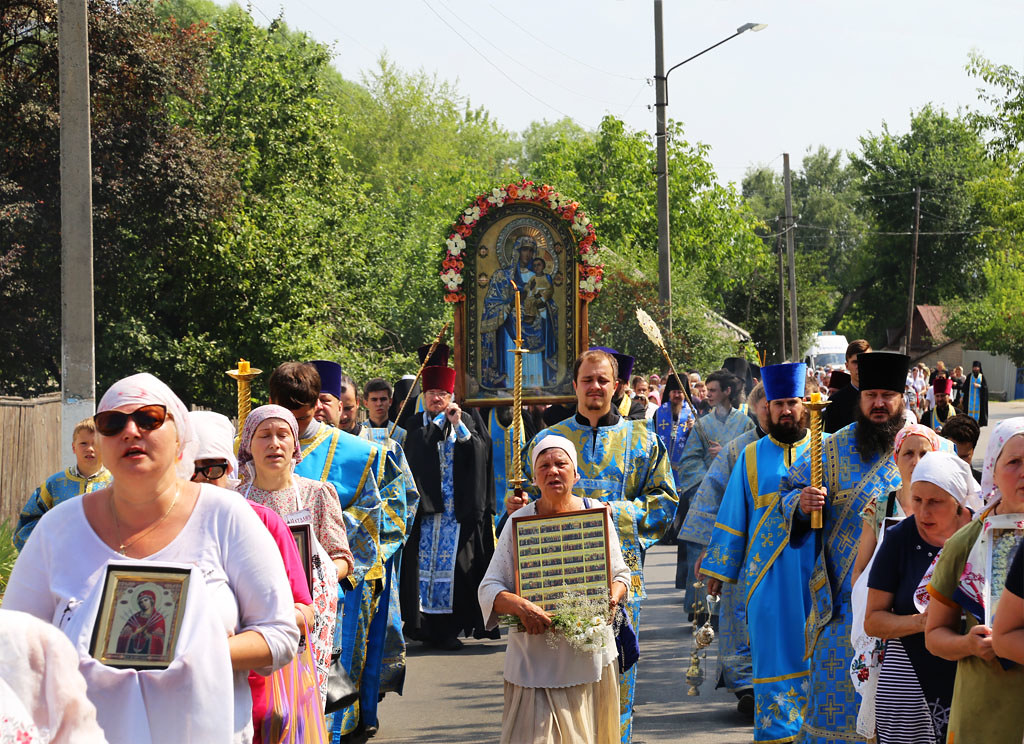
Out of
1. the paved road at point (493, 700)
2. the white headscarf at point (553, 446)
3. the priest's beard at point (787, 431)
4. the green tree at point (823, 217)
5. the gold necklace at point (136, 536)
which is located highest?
the green tree at point (823, 217)

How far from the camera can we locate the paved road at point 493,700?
→ 8.27 meters

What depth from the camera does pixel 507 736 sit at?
5.83 m

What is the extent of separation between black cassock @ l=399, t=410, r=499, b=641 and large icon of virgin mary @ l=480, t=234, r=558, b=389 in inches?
23.2

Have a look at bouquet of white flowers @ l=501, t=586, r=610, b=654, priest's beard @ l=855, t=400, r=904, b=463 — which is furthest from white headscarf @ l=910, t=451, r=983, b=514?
priest's beard @ l=855, t=400, r=904, b=463

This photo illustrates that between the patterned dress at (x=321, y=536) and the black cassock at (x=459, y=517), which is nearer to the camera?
the patterned dress at (x=321, y=536)

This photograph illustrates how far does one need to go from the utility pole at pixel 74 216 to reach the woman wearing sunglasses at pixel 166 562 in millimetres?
7758

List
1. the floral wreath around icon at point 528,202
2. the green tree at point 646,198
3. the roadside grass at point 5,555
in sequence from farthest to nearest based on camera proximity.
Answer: the green tree at point 646,198 < the roadside grass at point 5,555 < the floral wreath around icon at point 528,202

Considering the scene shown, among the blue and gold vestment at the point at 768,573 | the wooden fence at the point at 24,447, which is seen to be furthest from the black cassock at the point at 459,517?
the wooden fence at the point at 24,447

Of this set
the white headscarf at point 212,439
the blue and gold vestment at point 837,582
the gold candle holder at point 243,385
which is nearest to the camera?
the white headscarf at point 212,439

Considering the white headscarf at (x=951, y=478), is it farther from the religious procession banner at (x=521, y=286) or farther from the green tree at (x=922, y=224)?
the green tree at (x=922, y=224)

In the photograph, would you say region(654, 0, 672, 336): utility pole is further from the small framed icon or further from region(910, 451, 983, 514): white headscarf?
the small framed icon

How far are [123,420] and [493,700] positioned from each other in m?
5.91

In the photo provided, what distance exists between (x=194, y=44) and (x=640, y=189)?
86.5 ft

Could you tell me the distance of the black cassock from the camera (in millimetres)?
11609
